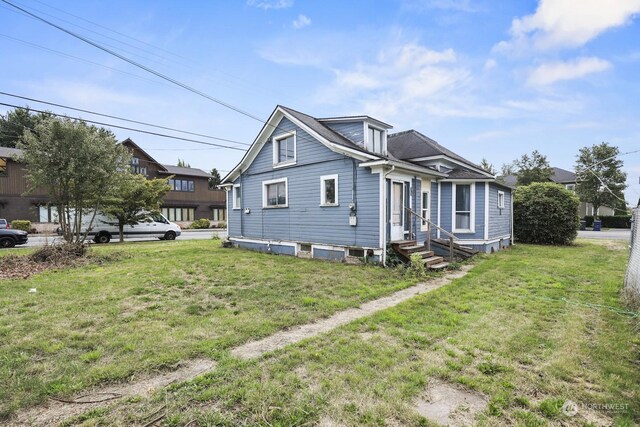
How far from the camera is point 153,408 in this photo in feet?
8.93

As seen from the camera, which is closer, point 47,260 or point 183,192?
point 47,260

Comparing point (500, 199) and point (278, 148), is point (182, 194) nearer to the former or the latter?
point (278, 148)

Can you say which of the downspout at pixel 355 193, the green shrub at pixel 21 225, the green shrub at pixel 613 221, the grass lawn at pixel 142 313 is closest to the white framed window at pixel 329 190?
the downspout at pixel 355 193

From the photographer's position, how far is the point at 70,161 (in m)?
11.0

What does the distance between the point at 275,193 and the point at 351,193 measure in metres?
4.26

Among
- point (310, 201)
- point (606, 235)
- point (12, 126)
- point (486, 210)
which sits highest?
point (12, 126)

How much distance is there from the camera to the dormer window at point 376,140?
12.1 m

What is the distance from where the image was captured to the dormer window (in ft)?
39.6

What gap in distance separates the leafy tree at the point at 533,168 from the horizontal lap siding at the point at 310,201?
39153mm

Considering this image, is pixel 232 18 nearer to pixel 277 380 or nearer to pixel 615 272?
pixel 277 380

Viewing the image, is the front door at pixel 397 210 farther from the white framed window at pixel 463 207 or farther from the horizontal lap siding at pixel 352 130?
the white framed window at pixel 463 207

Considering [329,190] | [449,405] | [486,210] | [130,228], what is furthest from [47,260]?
[486,210]

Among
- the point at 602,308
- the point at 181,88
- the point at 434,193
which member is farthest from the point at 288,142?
the point at 602,308

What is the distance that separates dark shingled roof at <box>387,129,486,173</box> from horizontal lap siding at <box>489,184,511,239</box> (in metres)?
2.17
